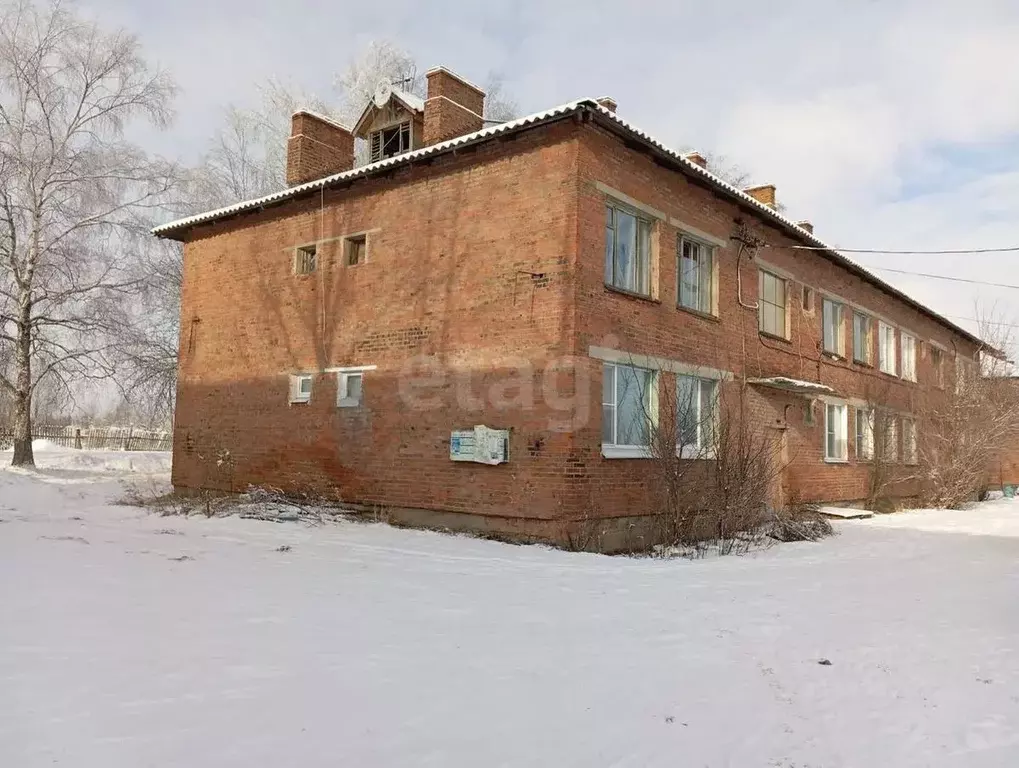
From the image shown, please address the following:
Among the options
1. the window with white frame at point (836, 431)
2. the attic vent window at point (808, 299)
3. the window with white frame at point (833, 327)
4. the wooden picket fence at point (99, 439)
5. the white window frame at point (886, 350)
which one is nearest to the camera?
the attic vent window at point (808, 299)

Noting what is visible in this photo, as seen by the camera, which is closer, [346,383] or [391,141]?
[346,383]

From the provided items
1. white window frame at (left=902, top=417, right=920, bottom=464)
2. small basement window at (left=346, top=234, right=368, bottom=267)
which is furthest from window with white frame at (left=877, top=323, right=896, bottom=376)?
small basement window at (left=346, top=234, right=368, bottom=267)

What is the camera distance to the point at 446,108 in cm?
1428

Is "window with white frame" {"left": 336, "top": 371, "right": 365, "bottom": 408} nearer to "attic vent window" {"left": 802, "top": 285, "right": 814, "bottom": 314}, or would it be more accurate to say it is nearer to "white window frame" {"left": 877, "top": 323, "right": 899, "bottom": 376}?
"attic vent window" {"left": 802, "top": 285, "right": 814, "bottom": 314}

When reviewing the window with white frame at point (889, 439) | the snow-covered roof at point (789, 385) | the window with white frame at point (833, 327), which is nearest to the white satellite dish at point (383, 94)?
the snow-covered roof at point (789, 385)

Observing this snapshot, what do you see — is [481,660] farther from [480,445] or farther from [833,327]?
[833,327]

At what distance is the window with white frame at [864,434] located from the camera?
68.6 feet

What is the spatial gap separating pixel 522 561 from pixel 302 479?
20.2ft

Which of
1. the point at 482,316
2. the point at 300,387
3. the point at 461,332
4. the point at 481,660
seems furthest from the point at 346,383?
the point at 481,660

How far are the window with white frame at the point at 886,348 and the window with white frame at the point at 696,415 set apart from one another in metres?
10.7

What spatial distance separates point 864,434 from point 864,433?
0.03 m

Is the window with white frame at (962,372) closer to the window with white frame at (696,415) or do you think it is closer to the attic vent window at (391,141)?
the window with white frame at (696,415)

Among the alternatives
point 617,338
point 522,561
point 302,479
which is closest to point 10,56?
point 302,479

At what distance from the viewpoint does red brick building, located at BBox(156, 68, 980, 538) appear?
11.6m
